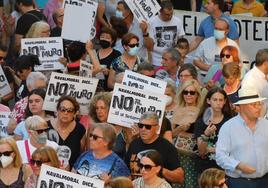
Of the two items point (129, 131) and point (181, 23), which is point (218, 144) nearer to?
point (129, 131)

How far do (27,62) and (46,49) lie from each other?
718 millimetres

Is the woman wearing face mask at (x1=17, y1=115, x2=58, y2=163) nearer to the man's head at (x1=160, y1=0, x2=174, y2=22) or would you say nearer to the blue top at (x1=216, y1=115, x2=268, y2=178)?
the blue top at (x1=216, y1=115, x2=268, y2=178)

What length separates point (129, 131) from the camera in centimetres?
1545

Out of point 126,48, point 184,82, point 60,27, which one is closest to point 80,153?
point 184,82

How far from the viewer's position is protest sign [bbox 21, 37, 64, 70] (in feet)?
59.5

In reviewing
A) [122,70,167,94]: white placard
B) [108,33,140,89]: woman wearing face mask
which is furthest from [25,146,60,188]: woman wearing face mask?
[108,33,140,89]: woman wearing face mask

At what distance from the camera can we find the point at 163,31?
1961 centimetres

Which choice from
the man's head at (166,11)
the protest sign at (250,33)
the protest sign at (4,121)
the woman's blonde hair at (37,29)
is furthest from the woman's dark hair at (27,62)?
the protest sign at (250,33)

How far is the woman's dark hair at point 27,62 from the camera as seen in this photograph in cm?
1752

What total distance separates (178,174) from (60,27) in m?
5.76

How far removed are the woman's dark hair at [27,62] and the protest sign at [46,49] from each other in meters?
0.33

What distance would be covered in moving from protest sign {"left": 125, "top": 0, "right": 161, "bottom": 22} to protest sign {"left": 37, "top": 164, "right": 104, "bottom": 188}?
606cm

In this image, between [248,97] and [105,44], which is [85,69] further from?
[248,97]

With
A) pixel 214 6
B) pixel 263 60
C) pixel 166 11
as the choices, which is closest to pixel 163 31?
pixel 166 11
